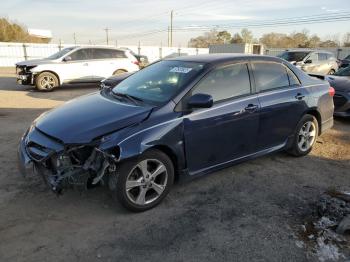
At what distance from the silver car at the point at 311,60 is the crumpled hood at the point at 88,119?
13.1 metres

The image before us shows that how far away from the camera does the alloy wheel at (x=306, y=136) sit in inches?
213

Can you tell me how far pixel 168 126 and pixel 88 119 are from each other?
0.89m

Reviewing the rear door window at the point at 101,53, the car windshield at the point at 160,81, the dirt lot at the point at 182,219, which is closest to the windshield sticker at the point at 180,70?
the car windshield at the point at 160,81

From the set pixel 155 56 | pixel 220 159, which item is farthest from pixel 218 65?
pixel 155 56

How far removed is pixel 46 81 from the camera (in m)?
12.5

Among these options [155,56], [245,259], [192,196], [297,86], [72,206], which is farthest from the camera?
[155,56]

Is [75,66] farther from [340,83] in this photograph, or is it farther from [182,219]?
[182,219]

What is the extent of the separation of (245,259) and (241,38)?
7706 centimetres

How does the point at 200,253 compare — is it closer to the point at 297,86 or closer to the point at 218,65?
the point at 218,65

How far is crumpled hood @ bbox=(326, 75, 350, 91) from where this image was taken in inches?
316

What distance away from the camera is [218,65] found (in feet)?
14.1

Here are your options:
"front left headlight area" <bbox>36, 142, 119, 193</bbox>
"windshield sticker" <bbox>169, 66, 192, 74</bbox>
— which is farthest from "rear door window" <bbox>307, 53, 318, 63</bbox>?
"front left headlight area" <bbox>36, 142, 119, 193</bbox>

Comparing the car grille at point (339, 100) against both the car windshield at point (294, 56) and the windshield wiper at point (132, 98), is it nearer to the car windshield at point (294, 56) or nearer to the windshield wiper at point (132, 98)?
the windshield wiper at point (132, 98)

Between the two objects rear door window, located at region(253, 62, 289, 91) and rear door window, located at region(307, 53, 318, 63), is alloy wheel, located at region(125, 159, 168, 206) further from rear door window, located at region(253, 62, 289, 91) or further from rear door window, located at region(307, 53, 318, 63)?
rear door window, located at region(307, 53, 318, 63)
